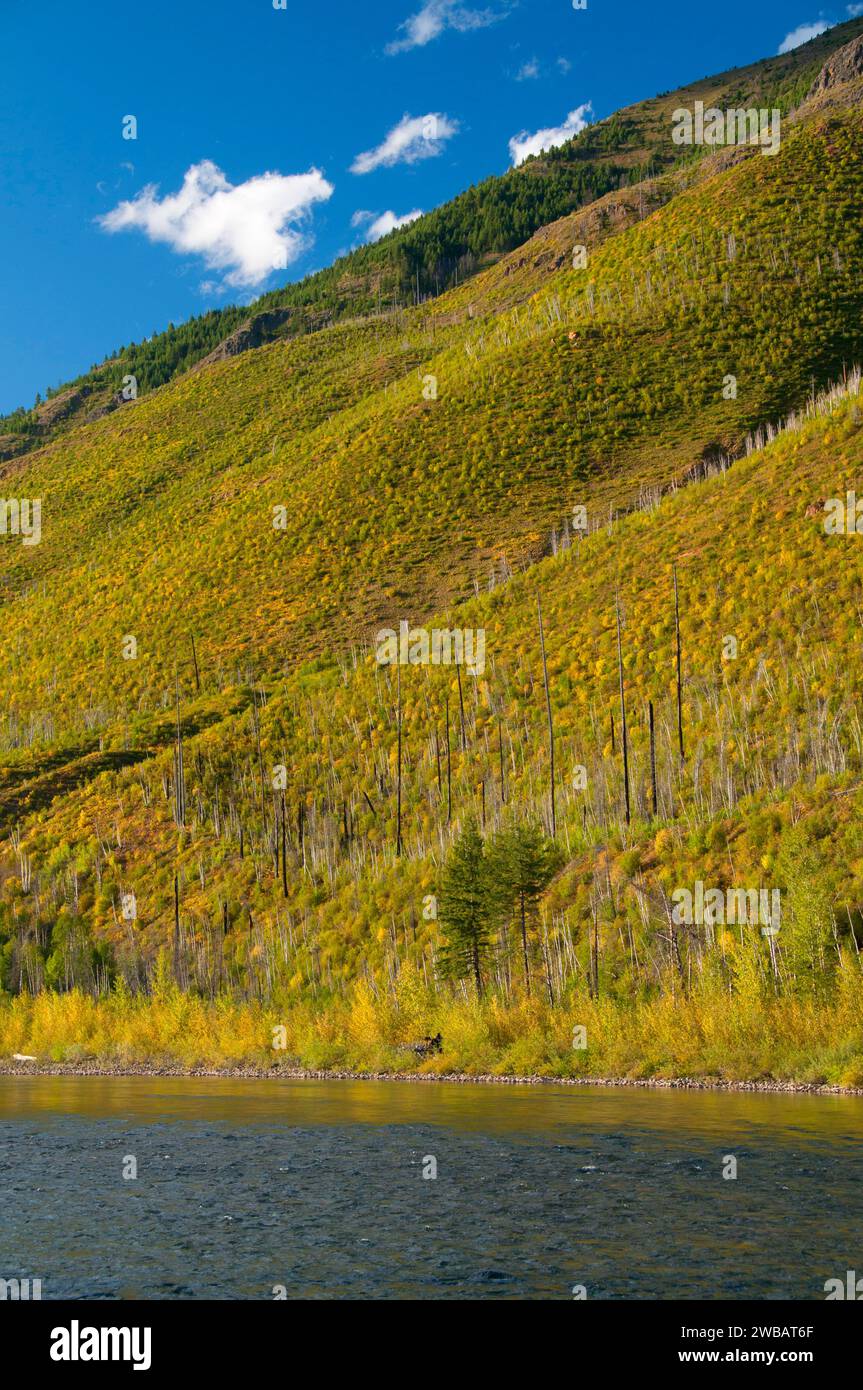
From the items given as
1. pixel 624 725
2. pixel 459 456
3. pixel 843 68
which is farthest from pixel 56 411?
pixel 624 725

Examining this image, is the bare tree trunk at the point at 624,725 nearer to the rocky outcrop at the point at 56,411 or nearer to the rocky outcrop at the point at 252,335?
the rocky outcrop at the point at 252,335

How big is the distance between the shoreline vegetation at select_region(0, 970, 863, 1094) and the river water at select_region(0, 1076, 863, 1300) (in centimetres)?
217

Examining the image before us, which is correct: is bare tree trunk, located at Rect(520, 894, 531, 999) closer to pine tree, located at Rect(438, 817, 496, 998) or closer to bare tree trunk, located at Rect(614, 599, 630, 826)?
pine tree, located at Rect(438, 817, 496, 998)

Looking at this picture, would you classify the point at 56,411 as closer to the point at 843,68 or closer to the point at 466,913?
the point at 843,68

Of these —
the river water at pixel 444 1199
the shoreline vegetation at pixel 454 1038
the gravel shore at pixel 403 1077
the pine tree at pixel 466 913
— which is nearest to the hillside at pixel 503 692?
the shoreline vegetation at pixel 454 1038

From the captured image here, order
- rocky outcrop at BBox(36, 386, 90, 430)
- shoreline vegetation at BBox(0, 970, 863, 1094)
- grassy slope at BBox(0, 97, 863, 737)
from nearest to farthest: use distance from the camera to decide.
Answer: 1. shoreline vegetation at BBox(0, 970, 863, 1094)
2. grassy slope at BBox(0, 97, 863, 737)
3. rocky outcrop at BBox(36, 386, 90, 430)

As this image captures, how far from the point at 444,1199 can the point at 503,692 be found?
130 feet

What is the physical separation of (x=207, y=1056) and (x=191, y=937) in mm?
10190

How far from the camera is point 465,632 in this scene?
64688mm

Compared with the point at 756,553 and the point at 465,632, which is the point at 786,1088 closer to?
the point at 756,553

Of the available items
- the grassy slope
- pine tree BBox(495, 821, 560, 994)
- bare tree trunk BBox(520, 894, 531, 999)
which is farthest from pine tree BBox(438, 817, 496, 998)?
the grassy slope

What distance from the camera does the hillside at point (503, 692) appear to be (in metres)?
34.1

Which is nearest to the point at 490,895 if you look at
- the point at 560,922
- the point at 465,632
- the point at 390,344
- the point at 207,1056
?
the point at 560,922

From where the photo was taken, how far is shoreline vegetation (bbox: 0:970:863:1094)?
90.7 ft
